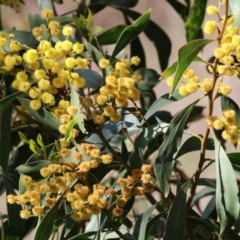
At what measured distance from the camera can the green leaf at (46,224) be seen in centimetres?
57

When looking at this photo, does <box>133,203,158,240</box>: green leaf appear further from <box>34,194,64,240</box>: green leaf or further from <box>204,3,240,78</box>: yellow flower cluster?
<box>204,3,240,78</box>: yellow flower cluster

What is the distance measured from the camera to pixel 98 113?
23.7 inches

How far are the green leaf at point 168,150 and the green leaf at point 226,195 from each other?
51mm

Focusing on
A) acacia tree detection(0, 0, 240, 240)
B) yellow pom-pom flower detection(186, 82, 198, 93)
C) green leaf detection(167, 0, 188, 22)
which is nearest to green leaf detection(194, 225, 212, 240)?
acacia tree detection(0, 0, 240, 240)

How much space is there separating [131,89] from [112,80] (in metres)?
0.02

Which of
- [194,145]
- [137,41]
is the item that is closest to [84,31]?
[194,145]

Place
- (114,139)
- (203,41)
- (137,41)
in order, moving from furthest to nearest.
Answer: (137,41) < (114,139) < (203,41)

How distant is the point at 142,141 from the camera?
25.3 inches

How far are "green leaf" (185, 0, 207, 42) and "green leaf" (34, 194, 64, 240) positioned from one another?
412 millimetres

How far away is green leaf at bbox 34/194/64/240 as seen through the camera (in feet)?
1.87

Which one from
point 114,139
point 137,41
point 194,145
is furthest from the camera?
point 137,41

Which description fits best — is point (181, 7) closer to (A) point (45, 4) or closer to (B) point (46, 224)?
(A) point (45, 4)

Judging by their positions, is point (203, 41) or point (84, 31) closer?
point (203, 41)

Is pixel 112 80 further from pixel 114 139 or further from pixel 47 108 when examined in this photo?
pixel 114 139
